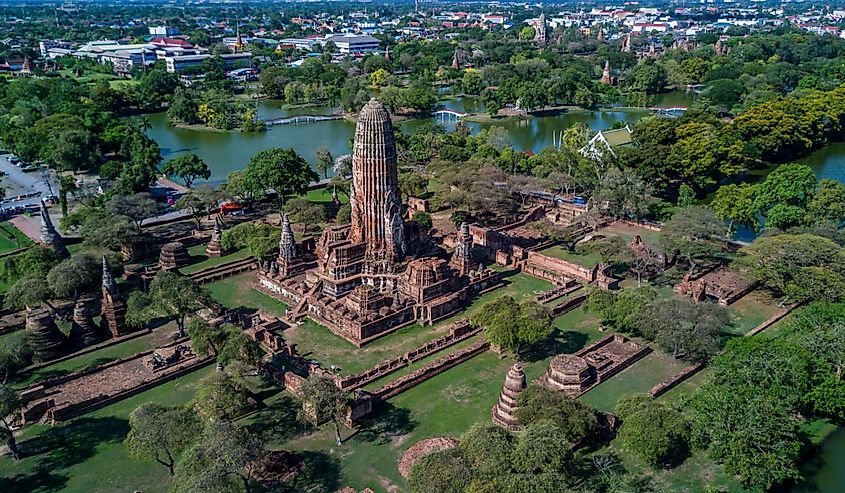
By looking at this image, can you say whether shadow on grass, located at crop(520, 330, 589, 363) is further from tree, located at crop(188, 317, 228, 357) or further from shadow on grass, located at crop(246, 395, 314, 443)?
tree, located at crop(188, 317, 228, 357)

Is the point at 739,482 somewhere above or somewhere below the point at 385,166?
below

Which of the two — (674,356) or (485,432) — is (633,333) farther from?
(485,432)

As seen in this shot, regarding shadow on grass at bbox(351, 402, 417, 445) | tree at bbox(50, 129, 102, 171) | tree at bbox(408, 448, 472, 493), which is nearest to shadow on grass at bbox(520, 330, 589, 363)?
shadow on grass at bbox(351, 402, 417, 445)

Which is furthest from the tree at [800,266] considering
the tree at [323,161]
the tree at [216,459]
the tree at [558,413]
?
the tree at [323,161]

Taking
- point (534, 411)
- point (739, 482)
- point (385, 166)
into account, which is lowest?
point (739, 482)

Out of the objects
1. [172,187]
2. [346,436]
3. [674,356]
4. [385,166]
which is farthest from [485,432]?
[172,187]

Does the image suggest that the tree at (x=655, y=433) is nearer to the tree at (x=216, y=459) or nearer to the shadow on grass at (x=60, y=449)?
the tree at (x=216, y=459)
